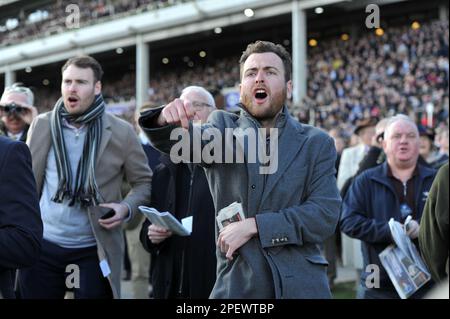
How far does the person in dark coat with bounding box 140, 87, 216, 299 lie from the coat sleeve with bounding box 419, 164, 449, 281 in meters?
1.54

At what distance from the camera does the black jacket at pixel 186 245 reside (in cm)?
392

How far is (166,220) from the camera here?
3520mm

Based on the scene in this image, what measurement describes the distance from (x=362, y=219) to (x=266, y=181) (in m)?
1.98

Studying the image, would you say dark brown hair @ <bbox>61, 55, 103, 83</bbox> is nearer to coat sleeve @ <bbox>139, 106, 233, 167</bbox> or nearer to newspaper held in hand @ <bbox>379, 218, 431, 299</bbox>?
coat sleeve @ <bbox>139, 106, 233, 167</bbox>

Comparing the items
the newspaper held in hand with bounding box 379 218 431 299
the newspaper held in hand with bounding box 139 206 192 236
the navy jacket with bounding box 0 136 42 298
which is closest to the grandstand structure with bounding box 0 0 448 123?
the newspaper held in hand with bounding box 379 218 431 299

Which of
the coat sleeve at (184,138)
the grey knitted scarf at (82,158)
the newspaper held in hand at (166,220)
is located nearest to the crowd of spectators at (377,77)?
the grey knitted scarf at (82,158)

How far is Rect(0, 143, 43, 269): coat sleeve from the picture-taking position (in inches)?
90.6

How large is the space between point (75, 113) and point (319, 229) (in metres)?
2.15

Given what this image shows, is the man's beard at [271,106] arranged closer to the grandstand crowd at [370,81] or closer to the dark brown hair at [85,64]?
the dark brown hair at [85,64]

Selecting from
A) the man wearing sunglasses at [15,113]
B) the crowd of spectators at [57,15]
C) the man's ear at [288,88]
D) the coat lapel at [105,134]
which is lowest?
the man's ear at [288,88]

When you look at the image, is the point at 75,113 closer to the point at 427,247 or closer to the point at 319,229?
the point at 319,229

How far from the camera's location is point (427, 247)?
2.72 m

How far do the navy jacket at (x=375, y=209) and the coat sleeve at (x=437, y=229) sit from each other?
5.01 feet
